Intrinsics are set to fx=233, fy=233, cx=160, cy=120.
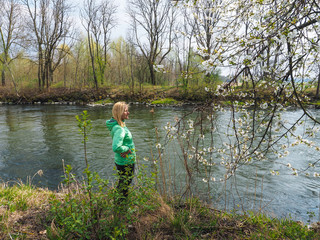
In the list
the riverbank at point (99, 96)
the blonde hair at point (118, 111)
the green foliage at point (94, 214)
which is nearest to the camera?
the green foliage at point (94, 214)

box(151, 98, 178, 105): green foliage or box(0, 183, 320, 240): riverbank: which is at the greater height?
box(151, 98, 178, 105): green foliage

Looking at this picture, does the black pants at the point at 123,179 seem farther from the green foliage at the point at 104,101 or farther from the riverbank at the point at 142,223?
the green foliage at the point at 104,101

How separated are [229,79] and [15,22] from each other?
33326 millimetres

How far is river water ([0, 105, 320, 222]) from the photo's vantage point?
490 cm

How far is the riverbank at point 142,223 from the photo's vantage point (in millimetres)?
2539

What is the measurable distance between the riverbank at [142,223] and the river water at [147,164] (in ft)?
1.88

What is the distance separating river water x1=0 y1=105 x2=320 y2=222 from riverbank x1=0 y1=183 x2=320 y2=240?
57 centimetres

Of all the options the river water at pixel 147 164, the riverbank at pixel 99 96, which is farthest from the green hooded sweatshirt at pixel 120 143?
the riverbank at pixel 99 96

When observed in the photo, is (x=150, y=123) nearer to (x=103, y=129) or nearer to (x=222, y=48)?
(x=103, y=129)

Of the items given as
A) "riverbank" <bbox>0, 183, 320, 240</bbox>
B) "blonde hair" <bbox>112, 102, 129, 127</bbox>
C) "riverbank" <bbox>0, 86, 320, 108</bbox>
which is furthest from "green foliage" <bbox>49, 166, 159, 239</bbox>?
"riverbank" <bbox>0, 86, 320, 108</bbox>

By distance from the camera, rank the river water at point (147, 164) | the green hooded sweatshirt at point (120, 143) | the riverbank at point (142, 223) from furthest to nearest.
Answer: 1. the river water at point (147, 164)
2. the green hooded sweatshirt at point (120, 143)
3. the riverbank at point (142, 223)

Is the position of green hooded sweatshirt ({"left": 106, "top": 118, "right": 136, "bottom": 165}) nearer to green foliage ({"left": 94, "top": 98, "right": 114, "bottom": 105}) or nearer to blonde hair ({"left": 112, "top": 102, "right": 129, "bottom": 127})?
blonde hair ({"left": 112, "top": 102, "right": 129, "bottom": 127})

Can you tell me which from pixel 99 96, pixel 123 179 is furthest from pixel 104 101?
pixel 123 179

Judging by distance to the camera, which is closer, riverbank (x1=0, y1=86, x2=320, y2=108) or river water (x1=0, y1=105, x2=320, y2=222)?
river water (x1=0, y1=105, x2=320, y2=222)
